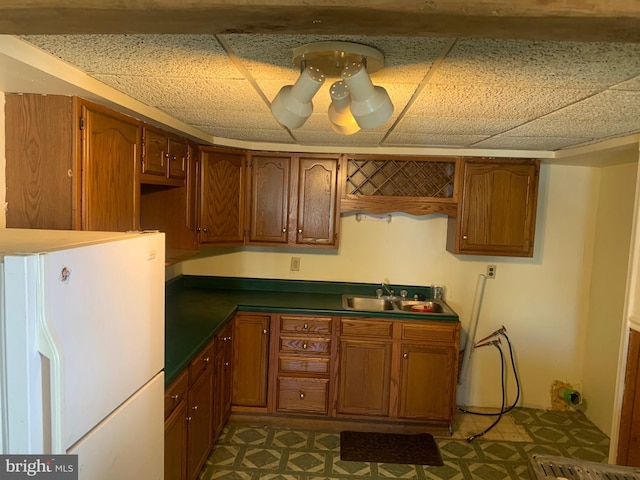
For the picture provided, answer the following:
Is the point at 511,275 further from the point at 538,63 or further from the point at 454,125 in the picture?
the point at 538,63

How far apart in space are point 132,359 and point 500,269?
2.95 metres

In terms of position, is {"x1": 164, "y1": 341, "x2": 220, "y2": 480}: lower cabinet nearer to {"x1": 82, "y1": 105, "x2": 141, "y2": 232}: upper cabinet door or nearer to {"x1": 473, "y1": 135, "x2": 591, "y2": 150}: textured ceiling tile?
{"x1": 82, "y1": 105, "x2": 141, "y2": 232}: upper cabinet door

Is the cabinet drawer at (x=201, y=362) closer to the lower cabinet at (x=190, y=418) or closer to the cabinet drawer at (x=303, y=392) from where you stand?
the lower cabinet at (x=190, y=418)

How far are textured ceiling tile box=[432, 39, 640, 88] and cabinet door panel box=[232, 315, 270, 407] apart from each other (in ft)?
7.03

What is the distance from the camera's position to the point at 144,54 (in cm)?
128

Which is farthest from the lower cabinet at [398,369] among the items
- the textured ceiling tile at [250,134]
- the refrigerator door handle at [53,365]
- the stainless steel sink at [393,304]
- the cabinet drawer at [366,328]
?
the refrigerator door handle at [53,365]

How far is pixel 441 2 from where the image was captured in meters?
0.73

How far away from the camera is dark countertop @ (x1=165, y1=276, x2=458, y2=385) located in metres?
2.21

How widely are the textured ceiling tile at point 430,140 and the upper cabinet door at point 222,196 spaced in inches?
44.8

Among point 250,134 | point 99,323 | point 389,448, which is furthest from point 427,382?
point 99,323

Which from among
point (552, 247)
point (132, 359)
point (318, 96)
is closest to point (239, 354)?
point (132, 359)

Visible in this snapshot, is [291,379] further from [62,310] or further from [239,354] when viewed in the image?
[62,310]

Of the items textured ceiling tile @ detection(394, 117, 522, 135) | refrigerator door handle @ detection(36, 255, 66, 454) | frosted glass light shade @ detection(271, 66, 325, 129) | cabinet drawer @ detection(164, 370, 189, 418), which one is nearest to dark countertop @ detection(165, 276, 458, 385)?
cabinet drawer @ detection(164, 370, 189, 418)

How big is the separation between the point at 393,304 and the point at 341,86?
2.31 meters
